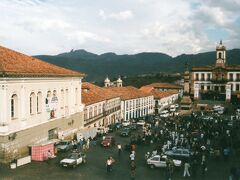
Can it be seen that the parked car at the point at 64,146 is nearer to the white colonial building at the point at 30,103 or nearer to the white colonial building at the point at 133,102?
the white colonial building at the point at 30,103

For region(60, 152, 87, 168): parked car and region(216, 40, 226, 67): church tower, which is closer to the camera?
region(60, 152, 87, 168): parked car

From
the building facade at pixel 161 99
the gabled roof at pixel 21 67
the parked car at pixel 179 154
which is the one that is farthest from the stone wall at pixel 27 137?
the building facade at pixel 161 99

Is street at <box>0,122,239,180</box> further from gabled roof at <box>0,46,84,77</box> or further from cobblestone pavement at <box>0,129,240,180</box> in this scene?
gabled roof at <box>0,46,84,77</box>

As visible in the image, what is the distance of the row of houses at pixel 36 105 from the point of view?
31.5m

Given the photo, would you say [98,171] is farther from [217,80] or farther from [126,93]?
[217,80]

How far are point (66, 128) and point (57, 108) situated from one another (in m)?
3.55

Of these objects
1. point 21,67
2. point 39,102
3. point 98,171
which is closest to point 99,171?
point 98,171

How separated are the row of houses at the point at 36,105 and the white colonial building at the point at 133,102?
1592 centimetres

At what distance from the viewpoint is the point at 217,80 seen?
109 meters

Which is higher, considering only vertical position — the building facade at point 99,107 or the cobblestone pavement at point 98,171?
the building facade at point 99,107

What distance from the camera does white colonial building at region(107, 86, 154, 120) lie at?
73219 mm

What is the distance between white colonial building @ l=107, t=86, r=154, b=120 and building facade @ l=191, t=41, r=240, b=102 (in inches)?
954

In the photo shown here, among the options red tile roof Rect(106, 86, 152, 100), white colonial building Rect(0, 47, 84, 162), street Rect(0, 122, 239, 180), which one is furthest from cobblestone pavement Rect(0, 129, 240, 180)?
red tile roof Rect(106, 86, 152, 100)

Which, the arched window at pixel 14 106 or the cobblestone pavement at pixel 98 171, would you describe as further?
the arched window at pixel 14 106
